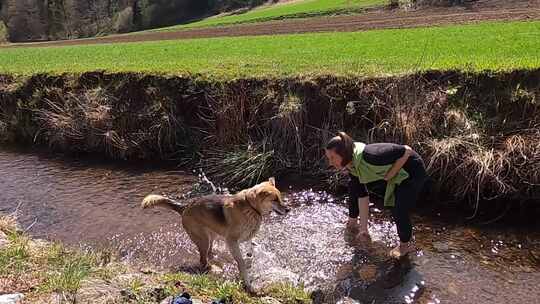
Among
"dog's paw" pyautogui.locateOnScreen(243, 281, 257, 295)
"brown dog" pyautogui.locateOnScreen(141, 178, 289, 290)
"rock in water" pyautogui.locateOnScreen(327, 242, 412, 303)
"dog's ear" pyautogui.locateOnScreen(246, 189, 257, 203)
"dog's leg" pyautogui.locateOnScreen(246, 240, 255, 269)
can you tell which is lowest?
"rock in water" pyautogui.locateOnScreen(327, 242, 412, 303)

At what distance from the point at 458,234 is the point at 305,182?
330cm

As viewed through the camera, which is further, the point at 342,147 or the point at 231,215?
the point at 231,215

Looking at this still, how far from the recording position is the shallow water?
6.46 metres

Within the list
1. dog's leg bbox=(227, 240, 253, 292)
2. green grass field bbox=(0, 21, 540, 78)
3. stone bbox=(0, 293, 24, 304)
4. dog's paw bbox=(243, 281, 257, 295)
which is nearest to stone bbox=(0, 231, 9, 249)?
stone bbox=(0, 293, 24, 304)

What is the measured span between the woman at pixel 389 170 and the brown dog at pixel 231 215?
105 cm

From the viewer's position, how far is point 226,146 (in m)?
11.3

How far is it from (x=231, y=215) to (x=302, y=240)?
1650 mm

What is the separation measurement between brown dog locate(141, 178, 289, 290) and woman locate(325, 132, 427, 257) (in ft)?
3.45

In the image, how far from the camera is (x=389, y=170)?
6.80 metres

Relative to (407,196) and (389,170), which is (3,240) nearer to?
(389,170)

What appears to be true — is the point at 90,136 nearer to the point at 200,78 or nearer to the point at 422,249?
the point at 200,78

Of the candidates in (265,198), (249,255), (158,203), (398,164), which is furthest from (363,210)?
(158,203)

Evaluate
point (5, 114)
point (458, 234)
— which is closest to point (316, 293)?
point (458, 234)

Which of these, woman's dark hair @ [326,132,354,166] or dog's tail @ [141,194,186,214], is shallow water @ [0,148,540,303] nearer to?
dog's tail @ [141,194,186,214]
